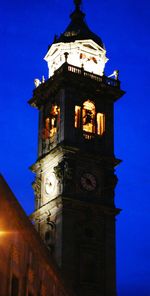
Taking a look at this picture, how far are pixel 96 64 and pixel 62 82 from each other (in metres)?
6.55

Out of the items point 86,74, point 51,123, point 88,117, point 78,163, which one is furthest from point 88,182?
point 86,74

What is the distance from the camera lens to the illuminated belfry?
212 ft

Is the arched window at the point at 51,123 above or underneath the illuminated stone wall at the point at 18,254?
above

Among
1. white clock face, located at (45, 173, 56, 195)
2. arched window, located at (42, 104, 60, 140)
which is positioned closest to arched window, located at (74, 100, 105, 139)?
arched window, located at (42, 104, 60, 140)

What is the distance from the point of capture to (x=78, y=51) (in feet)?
245

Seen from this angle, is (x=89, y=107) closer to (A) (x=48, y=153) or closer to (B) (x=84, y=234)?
(A) (x=48, y=153)

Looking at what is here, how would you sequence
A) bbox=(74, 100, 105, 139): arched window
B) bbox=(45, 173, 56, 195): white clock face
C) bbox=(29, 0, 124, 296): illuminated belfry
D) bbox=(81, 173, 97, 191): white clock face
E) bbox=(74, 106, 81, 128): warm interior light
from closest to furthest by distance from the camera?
bbox=(29, 0, 124, 296): illuminated belfry → bbox=(81, 173, 97, 191): white clock face → bbox=(45, 173, 56, 195): white clock face → bbox=(74, 106, 81, 128): warm interior light → bbox=(74, 100, 105, 139): arched window

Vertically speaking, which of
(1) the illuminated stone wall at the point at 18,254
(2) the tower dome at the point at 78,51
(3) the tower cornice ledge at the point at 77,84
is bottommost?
(1) the illuminated stone wall at the point at 18,254

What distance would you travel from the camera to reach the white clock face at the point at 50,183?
68.1 m

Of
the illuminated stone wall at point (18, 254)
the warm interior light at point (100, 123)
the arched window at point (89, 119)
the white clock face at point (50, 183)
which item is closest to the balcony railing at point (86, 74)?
the arched window at point (89, 119)

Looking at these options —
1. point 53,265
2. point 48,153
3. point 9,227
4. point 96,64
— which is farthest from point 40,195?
point 9,227

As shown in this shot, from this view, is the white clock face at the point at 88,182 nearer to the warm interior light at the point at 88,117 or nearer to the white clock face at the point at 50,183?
the white clock face at the point at 50,183

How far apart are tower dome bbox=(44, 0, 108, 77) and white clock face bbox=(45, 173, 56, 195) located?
1195 cm

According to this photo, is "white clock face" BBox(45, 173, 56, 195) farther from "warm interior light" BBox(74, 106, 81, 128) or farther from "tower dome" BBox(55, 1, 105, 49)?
"tower dome" BBox(55, 1, 105, 49)
